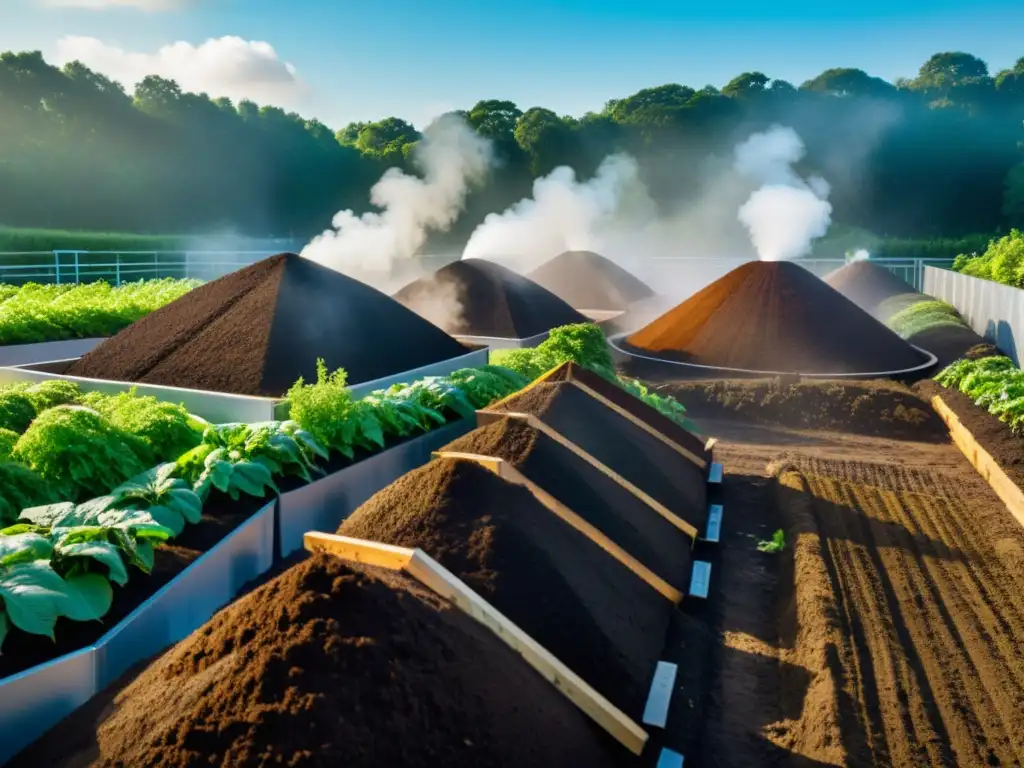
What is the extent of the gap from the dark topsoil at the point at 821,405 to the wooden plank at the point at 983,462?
210mm

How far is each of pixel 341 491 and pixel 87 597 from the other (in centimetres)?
269

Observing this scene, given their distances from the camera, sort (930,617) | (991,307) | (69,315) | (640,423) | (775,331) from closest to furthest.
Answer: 1. (930,617)
2. (640,423)
3. (69,315)
4. (775,331)
5. (991,307)

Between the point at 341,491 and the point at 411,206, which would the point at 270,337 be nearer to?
the point at 341,491

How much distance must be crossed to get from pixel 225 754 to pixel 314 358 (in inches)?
277

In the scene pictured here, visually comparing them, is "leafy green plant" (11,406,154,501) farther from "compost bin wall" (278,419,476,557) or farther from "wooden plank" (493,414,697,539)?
"wooden plank" (493,414,697,539)

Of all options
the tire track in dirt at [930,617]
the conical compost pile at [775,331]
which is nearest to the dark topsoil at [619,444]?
the tire track in dirt at [930,617]

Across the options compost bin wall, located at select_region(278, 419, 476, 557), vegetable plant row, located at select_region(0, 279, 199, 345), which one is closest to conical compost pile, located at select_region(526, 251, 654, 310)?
vegetable plant row, located at select_region(0, 279, 199, 345)

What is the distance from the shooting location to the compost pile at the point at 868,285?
2762 centimetres

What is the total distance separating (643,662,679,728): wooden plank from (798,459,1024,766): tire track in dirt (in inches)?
43.4

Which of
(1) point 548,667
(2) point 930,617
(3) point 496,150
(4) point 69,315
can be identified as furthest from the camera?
(3) point 496,150

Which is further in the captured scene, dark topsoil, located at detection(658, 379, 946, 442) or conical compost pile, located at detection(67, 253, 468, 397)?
dark topsoil, located at detection(658, 379, 946, 442)

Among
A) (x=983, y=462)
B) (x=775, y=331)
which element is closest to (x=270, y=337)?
(x=983, y=462)

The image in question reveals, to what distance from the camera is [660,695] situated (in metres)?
4.54

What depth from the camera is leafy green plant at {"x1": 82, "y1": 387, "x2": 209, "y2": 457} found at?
6.14 meters
